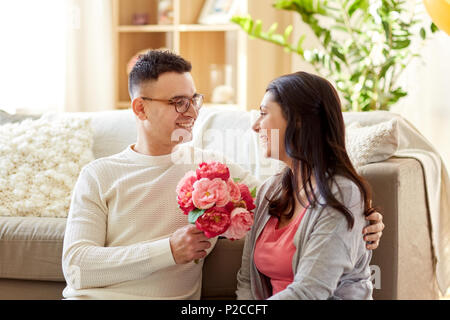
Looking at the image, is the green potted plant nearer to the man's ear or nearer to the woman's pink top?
the man's ear

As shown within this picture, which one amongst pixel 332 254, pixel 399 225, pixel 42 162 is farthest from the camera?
pixel 42 162

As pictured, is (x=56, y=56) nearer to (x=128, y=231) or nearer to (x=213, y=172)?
(x=128, y=231)

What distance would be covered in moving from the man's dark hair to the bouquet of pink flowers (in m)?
0.48

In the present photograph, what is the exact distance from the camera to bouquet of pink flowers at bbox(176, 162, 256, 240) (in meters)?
1.44

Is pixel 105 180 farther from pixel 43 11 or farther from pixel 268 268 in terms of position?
pixel 43 11

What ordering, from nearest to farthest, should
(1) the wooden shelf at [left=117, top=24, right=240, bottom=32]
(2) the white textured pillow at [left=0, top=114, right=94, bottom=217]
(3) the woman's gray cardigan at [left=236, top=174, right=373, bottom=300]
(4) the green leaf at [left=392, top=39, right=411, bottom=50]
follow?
1. (3) the woman's gray cardigan at [left=236, top=174, right=373, bottom=300]
2. (2) the white textured pillow at [left=0, top=114, right=94, bottom=217]
3. (4) the green leaf at [left=392, top=39, right=411, bottom=50]
4. (1) the wooden shelf at [left=117, top=24, right=240, bottom=32]

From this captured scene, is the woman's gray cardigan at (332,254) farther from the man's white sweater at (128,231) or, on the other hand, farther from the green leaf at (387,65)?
the green leaf at (387,65)

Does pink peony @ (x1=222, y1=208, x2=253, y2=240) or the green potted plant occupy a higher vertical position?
the green potted plant

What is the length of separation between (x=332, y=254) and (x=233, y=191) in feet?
0.92

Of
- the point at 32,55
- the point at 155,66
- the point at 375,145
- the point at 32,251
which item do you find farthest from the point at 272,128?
the point at 32,55

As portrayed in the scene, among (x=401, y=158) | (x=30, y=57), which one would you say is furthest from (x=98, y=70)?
(x=401, y=158)

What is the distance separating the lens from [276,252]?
5.05 feet

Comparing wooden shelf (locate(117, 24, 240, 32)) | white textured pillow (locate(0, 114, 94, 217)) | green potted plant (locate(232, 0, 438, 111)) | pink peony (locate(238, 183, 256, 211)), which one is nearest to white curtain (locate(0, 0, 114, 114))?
wooden shelf (locate(117, 24, 240, 32))

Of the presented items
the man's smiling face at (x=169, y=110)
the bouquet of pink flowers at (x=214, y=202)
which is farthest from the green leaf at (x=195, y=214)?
the man's smiling face at (x=169, y=110)
